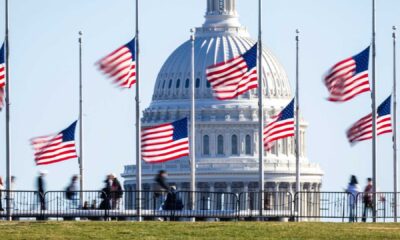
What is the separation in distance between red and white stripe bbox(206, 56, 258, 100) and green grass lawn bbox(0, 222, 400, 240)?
2582 centimetres

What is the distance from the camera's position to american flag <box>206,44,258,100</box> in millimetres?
112312

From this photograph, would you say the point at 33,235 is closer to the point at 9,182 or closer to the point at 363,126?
the point at 9,182

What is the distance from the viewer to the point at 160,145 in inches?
4392

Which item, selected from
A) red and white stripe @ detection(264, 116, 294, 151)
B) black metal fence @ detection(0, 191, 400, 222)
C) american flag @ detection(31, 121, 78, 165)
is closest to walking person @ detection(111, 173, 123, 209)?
black metal fence @ detection(0, 191, 400, 222)

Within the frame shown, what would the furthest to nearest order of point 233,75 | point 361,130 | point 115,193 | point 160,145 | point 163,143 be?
point 233,75, point 163,143, point 160,145, point 361,130, point 115,193

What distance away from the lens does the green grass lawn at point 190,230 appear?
80.4m

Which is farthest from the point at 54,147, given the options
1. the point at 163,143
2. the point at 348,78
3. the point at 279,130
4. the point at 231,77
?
the point at 348,78

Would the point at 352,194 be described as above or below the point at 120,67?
below

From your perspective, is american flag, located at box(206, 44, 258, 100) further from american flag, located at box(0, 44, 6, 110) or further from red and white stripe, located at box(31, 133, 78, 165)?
american flag, located at box(0, 44, 6, 110)

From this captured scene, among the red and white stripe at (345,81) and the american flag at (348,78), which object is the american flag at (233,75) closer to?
the american flag at (348,78)

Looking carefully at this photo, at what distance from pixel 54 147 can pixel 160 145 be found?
318 inches

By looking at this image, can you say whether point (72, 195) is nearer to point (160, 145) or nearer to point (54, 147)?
point (160, 145)

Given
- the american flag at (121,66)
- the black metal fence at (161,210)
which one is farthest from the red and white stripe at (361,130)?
the american flag at (121,66)

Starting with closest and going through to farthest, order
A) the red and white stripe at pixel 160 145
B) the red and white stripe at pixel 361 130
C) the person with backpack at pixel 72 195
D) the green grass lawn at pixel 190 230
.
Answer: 1. the green grass lawn at pixel 190 230
2. the person with backpack at pixel 72 195
3. the red and white stripe at pixel 361 130
4. the red and white stripe at pixel 160 145
